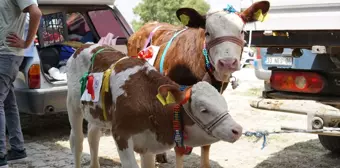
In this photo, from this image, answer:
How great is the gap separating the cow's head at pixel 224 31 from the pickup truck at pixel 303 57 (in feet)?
1.41

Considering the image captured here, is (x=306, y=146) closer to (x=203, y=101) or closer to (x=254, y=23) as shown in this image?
(x=254, y=23)

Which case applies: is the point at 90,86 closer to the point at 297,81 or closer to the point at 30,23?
the point at 30,23

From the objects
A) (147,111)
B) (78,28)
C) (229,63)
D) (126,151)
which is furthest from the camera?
(78,28)

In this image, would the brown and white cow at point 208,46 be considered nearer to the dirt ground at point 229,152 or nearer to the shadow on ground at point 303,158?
the dirt ground at point 229,152

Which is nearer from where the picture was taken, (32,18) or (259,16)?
(259,16)

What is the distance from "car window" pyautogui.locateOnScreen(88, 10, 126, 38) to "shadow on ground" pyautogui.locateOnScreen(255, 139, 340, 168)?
3470 mm

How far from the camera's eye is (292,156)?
6070mm

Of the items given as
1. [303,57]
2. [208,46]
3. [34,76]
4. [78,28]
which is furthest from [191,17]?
[78,28]

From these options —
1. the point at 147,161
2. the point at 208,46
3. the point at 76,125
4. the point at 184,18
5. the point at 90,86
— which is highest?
the point at 184,18

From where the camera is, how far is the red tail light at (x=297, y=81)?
4891mm

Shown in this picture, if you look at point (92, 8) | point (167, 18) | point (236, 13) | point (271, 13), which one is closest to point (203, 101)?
point (236, 13)

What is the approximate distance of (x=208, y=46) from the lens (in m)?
4.30

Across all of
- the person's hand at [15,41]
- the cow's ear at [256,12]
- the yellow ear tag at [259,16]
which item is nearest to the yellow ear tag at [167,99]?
the cow's ear at [256,12]

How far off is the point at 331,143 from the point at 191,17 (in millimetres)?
2680
